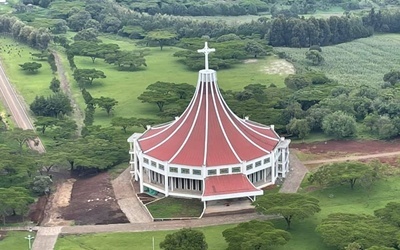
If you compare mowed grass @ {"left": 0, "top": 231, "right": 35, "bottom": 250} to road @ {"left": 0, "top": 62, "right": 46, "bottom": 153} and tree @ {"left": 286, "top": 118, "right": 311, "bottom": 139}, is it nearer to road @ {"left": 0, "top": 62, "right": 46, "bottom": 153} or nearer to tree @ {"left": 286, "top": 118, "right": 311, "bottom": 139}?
road @ {"left": 0, "top": 62, "right": 46, "bottom": 153}

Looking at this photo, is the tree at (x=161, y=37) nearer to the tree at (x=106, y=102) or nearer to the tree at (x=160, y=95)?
the tree at (x=160, y=95)

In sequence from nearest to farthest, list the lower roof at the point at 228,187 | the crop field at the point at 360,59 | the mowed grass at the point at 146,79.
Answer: the lower roof at the point at 228,187, the mowed grass at the point at 146,79, the crop field at the point at 360,59

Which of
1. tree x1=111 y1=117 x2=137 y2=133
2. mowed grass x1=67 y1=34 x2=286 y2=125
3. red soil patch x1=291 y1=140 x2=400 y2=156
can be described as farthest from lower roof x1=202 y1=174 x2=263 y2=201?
mowed grass x1=67 y1=34 x2=286 y2=125

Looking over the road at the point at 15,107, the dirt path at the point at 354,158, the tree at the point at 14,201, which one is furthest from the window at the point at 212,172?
the road at the point at 15,107

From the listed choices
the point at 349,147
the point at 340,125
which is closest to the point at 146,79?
the point at 340,125

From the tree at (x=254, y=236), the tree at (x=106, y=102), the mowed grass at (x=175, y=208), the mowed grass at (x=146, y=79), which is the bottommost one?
the mowed grass at (x=146, y=79)

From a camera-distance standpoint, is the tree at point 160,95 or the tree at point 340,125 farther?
the tree at point 160,95

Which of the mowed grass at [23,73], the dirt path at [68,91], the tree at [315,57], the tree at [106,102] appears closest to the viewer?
the dirt path at [68,91]
